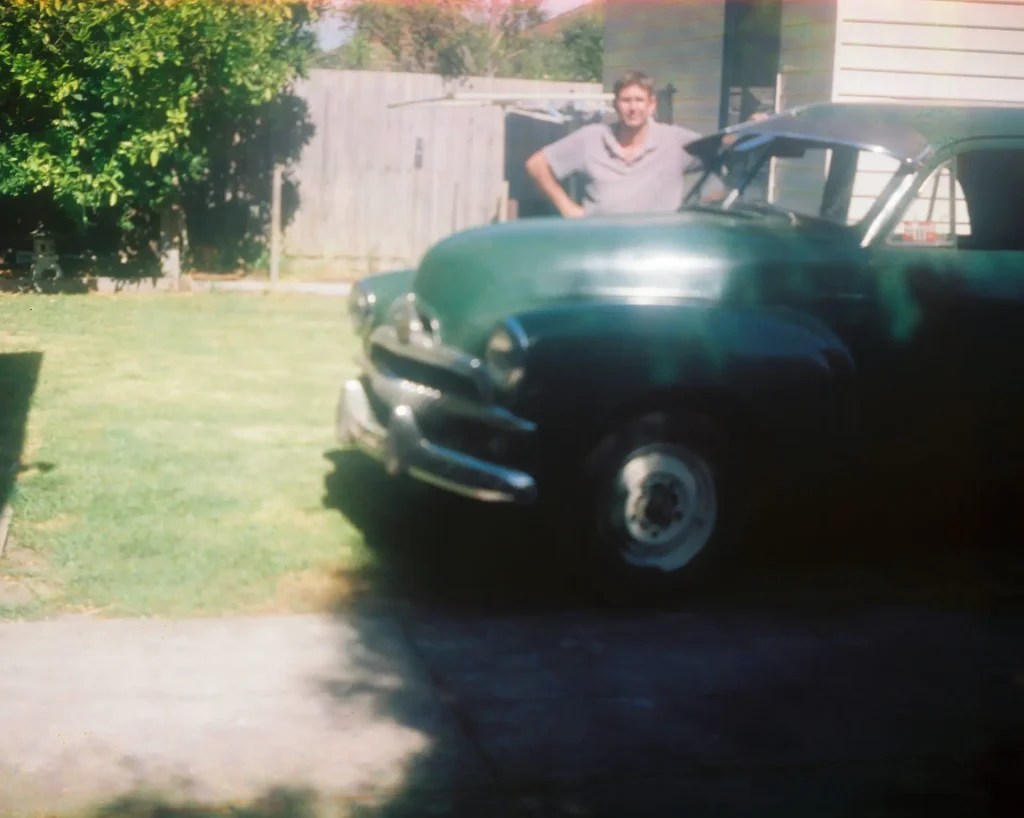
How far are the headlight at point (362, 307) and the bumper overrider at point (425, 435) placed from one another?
17.5 inches

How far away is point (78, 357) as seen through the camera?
977 centimetres

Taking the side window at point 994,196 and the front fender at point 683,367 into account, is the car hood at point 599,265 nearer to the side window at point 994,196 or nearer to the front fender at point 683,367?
the front fender at point 683,367

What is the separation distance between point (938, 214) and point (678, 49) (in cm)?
798

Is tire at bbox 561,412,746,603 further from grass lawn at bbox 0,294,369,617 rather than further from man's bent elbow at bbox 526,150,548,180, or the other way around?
man's bent elbow at bbox 526,150,548,180

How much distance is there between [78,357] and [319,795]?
6599mm

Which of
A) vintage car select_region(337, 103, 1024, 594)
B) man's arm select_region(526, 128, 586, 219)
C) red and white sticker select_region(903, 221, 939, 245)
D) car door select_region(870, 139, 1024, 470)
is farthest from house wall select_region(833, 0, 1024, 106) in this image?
red and white sticker select_region(903, 221, 939, 245)

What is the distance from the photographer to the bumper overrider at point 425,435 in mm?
5109

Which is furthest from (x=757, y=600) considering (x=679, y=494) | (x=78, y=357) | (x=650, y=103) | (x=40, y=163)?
(x=40, y=163)

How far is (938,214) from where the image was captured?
233 inches

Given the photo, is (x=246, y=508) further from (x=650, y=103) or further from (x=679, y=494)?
(x=650, y=103)

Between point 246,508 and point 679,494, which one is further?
point 246,508

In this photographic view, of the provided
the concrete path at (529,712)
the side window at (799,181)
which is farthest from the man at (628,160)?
the concrete path at (529,712)

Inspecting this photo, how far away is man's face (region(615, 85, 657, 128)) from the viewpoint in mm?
7375

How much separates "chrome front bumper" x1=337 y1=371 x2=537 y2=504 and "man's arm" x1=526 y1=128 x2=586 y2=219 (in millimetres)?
2134
